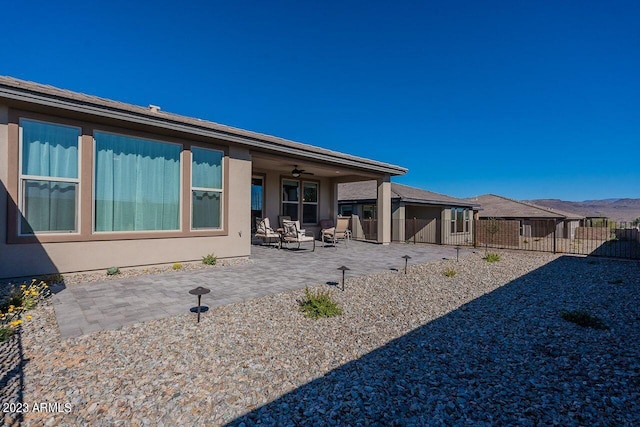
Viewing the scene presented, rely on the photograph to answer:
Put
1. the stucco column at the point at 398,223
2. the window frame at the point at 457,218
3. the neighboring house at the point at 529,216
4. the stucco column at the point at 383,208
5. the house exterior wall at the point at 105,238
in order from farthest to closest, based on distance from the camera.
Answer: the neighboring house at the point at 529,216, the window frame at the point at 457,218, the stucco column at the point at 398,223, the stucco column at the point at 383,208, the house exterior wall at the point at 105,238

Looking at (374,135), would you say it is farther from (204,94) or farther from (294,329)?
(294,329)

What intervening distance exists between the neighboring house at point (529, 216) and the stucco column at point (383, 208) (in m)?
14.4

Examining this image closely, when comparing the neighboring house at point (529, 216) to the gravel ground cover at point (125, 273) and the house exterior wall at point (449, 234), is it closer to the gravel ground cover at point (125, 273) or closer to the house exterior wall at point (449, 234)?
the house exterior wall at point (449, 234)

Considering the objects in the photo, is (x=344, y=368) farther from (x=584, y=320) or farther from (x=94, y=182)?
(x=94, y=182)

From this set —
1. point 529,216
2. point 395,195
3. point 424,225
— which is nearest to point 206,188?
point 395,195

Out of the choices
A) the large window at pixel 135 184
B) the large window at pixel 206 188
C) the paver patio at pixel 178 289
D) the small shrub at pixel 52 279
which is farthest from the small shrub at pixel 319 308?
the small shrub at pixel 52 279

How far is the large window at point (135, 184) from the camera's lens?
596cm

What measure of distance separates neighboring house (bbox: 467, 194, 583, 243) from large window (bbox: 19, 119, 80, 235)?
24.8 meters

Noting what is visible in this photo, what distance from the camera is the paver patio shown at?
12.3 feet

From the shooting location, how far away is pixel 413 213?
19875 mm

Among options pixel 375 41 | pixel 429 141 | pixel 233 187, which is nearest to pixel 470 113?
pixel 429 141

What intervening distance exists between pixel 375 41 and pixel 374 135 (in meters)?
9.82

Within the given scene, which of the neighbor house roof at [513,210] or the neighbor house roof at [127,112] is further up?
the neighbor house roof at [127,112]

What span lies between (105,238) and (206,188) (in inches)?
90.3
